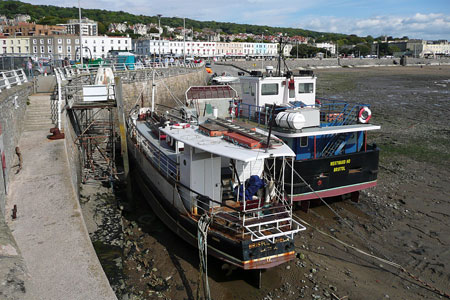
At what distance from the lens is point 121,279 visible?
412 inches

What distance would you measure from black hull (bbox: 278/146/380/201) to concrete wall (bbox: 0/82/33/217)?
29.2 ft

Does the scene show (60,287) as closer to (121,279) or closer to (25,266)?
(25,266)

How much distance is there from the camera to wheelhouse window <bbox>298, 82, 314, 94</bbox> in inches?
708

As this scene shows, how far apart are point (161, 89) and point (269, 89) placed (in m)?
22.2

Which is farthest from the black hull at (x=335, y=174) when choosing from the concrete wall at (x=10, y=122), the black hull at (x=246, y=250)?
the concrete wall at (x=10, y=122)

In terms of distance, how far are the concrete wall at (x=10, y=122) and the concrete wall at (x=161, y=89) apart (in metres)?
8.21

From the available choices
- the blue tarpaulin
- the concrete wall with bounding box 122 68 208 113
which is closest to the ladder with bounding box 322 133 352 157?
the blue tarpaulin

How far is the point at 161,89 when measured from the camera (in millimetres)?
38156

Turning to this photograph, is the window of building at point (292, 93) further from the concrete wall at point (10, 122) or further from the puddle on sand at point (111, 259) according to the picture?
the concrete wall at point (10, 122)

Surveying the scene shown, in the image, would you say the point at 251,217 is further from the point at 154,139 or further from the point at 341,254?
the point at 154,139

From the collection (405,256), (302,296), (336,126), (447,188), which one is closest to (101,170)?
(336,126)

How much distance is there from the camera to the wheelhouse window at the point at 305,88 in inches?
708

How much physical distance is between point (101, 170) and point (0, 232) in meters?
11.5

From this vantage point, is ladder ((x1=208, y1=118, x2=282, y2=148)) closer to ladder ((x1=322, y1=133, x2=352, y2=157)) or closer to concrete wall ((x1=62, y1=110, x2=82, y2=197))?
ladder ((x1=322, y1=133, x2=352, y2=157))
